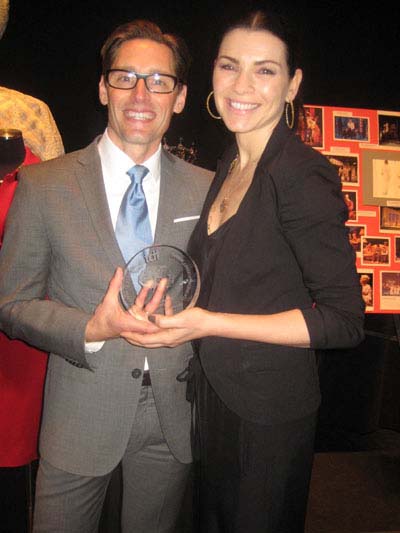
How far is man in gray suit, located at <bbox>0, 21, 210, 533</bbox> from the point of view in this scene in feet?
4.46

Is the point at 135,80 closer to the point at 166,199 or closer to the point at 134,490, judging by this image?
the point at 166,199

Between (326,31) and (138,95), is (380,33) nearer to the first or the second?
(326,31)

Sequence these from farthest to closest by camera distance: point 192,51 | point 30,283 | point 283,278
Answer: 1. point 192,51
2. point 30,283
3. point 283,278

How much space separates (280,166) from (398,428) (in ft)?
9.79

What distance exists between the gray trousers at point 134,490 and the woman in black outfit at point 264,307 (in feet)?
0.55

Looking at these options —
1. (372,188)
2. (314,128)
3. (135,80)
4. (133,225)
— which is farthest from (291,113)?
(372,188)

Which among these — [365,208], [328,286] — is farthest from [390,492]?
[328,286]

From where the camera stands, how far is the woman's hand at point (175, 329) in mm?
1125

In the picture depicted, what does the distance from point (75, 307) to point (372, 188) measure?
1918 millimetres

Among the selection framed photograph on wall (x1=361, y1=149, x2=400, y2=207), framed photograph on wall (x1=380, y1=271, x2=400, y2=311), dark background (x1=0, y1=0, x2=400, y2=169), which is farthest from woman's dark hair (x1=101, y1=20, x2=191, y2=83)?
framed photograph on wall (x1=380, y1=271, x2=400, y2=311)

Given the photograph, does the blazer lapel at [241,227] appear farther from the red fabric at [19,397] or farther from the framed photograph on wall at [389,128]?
the framed photograph on wall at [389,128]

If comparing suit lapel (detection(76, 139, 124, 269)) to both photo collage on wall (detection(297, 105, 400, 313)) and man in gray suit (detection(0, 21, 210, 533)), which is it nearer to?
man in gray suit (detection(0, 21, 210, 533))

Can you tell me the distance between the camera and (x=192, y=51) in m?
2.85

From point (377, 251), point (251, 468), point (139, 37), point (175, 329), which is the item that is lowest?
point (251, 468)
